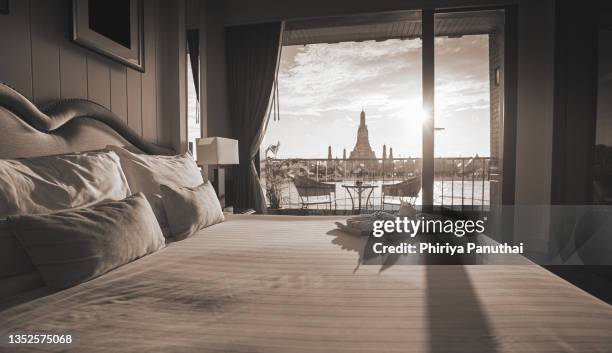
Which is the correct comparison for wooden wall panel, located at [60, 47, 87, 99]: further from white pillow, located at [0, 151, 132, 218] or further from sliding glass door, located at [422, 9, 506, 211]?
sliding glass door, located at [422, 9, 506, 211]

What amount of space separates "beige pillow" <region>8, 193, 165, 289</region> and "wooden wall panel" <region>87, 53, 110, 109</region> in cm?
117

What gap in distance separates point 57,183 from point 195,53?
2.60 metres

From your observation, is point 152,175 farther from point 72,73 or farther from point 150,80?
point 150,80

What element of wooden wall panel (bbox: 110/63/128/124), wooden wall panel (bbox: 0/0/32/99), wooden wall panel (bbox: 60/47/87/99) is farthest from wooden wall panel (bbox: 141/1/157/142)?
wooden wall panel (bbox: 0/0/32/99)

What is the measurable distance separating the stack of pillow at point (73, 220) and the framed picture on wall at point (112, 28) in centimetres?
83

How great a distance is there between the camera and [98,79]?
2068 millimetres

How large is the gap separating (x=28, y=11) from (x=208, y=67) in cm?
222

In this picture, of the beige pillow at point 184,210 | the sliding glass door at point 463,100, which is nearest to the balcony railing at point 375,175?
the sliding glass door at point 463,100

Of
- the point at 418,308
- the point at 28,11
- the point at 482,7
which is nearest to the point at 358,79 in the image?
the point at 482,7

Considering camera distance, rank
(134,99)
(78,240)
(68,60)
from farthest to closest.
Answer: (134,99) → (68,60) → (78,240)

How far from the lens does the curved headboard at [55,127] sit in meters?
1.41

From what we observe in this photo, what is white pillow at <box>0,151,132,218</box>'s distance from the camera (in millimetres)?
1074

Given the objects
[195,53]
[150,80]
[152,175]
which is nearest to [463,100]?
[195,53]

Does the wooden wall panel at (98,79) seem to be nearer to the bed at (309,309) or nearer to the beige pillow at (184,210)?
the bed at (309,309)
